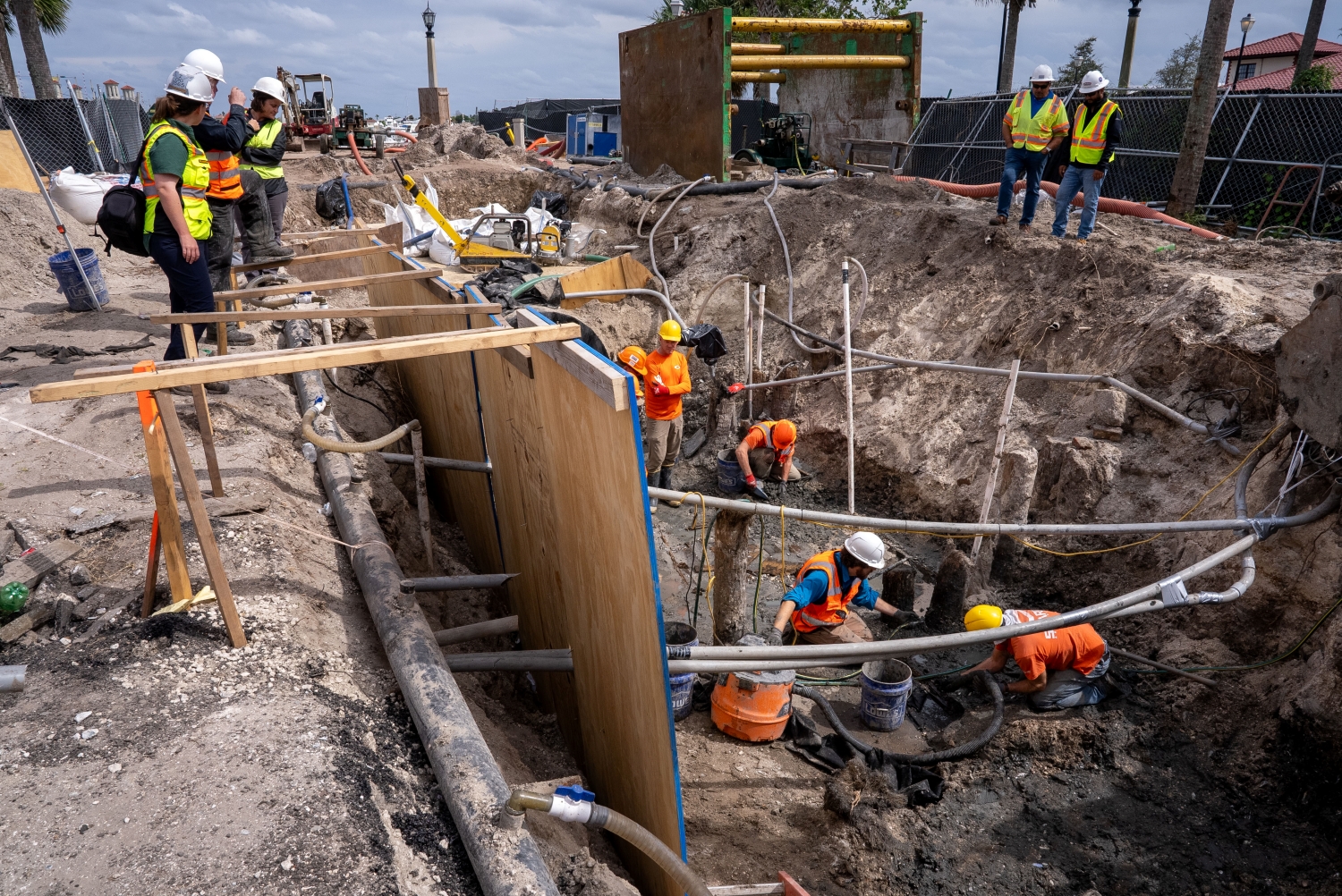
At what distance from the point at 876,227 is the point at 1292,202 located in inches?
265

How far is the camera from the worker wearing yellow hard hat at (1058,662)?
504 cm

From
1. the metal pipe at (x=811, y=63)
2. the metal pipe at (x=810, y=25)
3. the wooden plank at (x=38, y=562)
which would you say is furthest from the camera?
the metal pipe at (x=811, y=63)

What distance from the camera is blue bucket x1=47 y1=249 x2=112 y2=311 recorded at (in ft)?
28.0

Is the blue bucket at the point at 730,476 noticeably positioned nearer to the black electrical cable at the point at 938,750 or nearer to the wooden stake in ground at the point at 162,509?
the black electrical cable at the point at 938,750

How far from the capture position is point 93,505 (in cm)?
446

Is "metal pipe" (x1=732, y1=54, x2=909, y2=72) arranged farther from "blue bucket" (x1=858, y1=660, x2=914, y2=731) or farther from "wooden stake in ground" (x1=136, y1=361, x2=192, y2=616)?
"wooden stake in ground" (x1=136, y1=361, x2=192, y2=616)

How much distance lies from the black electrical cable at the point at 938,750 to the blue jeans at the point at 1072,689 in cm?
28

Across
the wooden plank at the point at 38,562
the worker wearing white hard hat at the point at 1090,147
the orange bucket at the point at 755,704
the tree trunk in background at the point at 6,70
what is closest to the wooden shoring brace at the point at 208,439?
the wooden plank at the point at 38,562

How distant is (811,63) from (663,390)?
29.9 feet

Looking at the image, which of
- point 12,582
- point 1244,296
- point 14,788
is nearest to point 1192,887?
point 1244,296

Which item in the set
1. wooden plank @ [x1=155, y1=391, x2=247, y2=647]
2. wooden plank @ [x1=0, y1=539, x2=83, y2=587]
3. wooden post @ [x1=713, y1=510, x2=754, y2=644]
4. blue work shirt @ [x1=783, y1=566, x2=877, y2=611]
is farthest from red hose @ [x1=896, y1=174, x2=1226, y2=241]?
wooden plank @ [x1=0, y1=539, x2=83, y2=587]

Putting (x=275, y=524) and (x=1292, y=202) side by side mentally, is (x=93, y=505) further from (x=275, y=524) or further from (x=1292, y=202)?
(x=1292, y=202)

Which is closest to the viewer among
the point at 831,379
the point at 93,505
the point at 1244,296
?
the point at 93,505

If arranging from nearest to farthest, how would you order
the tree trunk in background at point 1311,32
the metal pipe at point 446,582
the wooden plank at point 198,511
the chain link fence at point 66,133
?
the wooden plank at point 198,511, the metal pipe at point 446,582, the chain link fence at point 66,133, the tree trunk in background at point 1311,32
